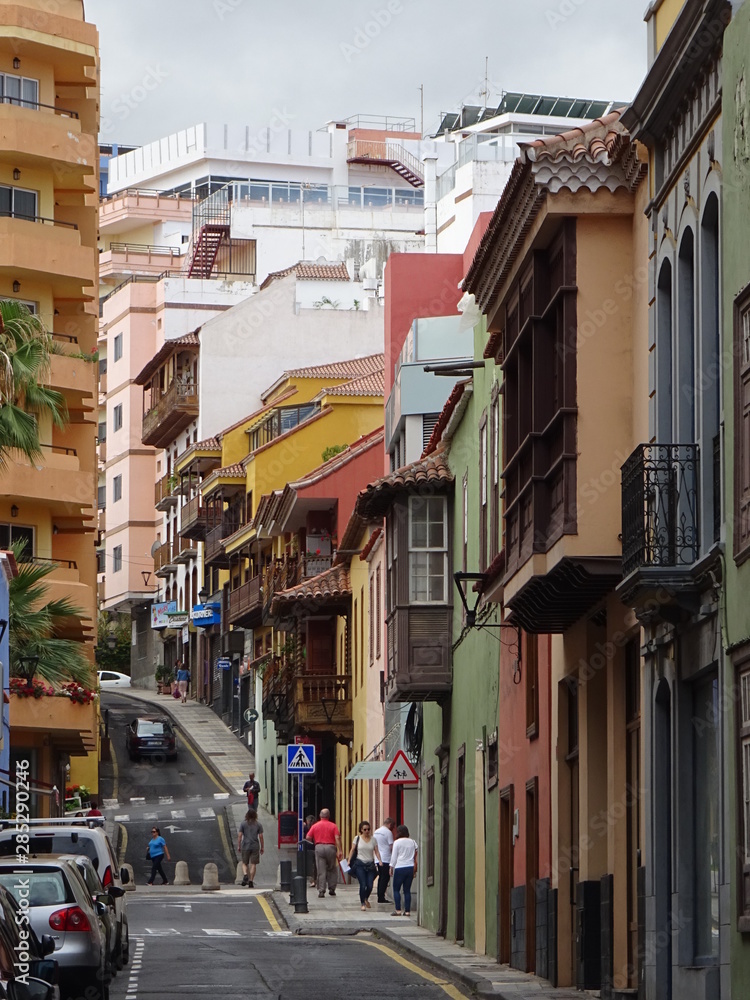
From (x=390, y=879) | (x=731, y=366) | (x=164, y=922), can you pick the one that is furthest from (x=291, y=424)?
(x=731, y=366)

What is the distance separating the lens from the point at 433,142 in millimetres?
96250

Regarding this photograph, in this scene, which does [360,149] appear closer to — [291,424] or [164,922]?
[291,424]

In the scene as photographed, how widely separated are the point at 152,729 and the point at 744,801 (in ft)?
195

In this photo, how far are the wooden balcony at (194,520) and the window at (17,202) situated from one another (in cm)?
3415

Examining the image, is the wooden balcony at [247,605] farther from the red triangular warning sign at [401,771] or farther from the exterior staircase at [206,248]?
the red triangular warning sign at [401,771]

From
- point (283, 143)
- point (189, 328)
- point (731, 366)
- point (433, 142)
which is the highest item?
point (283, 143)

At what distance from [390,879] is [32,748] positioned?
38.3 ft

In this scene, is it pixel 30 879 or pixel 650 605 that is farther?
pixel 30 879

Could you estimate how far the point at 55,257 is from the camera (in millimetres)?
48344

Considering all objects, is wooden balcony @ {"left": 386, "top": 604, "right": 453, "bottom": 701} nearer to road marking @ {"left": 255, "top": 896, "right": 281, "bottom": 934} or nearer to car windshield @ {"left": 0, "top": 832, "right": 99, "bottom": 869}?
road marking @ {"left": 255, "top": 896, "right": 281, "bottom": 934}

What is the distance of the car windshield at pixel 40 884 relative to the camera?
18250 millimetres

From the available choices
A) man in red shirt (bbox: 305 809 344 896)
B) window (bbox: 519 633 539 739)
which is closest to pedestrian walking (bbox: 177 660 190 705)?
man in red shirt (bbox: 305 809 344 896)

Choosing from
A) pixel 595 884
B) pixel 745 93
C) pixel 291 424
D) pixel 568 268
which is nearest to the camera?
pixel 745 93

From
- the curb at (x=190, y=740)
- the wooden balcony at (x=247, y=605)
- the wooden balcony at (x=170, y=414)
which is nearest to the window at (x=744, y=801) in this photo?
the curb at (x=190, y=740)
